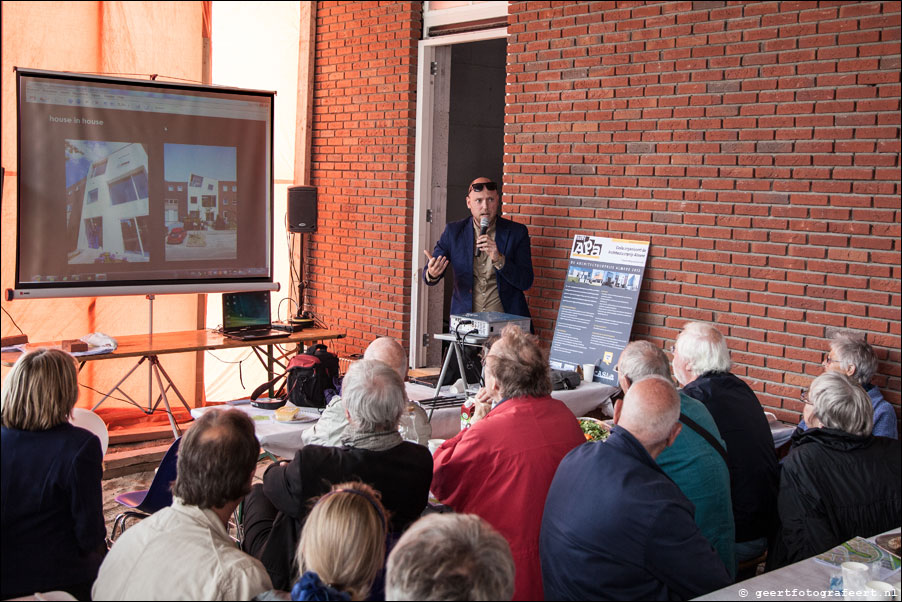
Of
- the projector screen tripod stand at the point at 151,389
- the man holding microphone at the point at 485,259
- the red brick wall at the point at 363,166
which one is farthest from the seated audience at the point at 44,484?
the red brick wall at the point at 363,166

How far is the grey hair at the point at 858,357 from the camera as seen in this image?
4.41 m

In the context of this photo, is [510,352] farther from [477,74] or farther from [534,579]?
[477,74]

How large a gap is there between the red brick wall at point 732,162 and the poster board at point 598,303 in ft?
0.45

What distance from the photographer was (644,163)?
5746 millimetres

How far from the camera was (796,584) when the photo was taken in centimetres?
252

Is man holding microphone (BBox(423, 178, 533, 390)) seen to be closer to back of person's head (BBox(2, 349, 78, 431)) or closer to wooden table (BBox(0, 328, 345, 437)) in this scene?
wooden table (BBox(0, 328, 345, 437))

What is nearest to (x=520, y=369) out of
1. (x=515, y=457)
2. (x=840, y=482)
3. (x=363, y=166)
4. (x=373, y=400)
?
(x=515, y=457)

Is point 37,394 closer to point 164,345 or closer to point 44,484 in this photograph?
point 44,484

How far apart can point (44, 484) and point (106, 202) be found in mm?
3736

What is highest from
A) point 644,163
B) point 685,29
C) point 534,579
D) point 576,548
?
point 685,29

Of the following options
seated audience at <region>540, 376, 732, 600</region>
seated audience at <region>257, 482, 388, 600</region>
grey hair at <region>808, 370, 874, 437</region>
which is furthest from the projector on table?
seated audience at <region>257, 482, 388, 600</region>

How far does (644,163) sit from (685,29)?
2.86ft

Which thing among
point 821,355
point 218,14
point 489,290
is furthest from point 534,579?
point 218,14

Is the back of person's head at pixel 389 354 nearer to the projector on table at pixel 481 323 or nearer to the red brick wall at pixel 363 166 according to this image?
the projector on table at pixel 481 323
